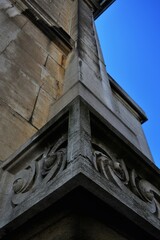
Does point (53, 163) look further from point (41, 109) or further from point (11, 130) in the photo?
point (41, 109)

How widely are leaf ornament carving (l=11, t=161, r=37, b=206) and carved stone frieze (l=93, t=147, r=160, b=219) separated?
399mm

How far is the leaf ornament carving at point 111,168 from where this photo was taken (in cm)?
135

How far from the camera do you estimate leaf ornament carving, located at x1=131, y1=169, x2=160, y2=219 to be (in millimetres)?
1579

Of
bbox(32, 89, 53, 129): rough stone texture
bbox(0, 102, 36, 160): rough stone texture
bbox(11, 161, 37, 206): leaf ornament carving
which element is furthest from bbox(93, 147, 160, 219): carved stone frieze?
bbox(32, 89, 53, 129): rough stone texture

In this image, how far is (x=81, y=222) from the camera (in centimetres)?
118

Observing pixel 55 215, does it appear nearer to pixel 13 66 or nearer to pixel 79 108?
pixel 79 108

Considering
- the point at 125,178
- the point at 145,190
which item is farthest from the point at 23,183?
the point at 145,190

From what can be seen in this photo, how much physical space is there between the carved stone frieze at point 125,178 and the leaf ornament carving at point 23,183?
1.31 ft

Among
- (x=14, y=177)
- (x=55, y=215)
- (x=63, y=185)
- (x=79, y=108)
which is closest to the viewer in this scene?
(x=63, y=185)

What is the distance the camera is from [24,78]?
103 inches

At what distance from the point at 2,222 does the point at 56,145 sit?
0.51 metres

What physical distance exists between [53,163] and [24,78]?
144 centimetres

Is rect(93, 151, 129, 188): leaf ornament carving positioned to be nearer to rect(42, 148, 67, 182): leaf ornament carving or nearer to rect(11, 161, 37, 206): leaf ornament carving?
rect(42, 148, 67, 182): leaf ornament carving

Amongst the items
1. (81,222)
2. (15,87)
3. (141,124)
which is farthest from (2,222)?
(141,124)
